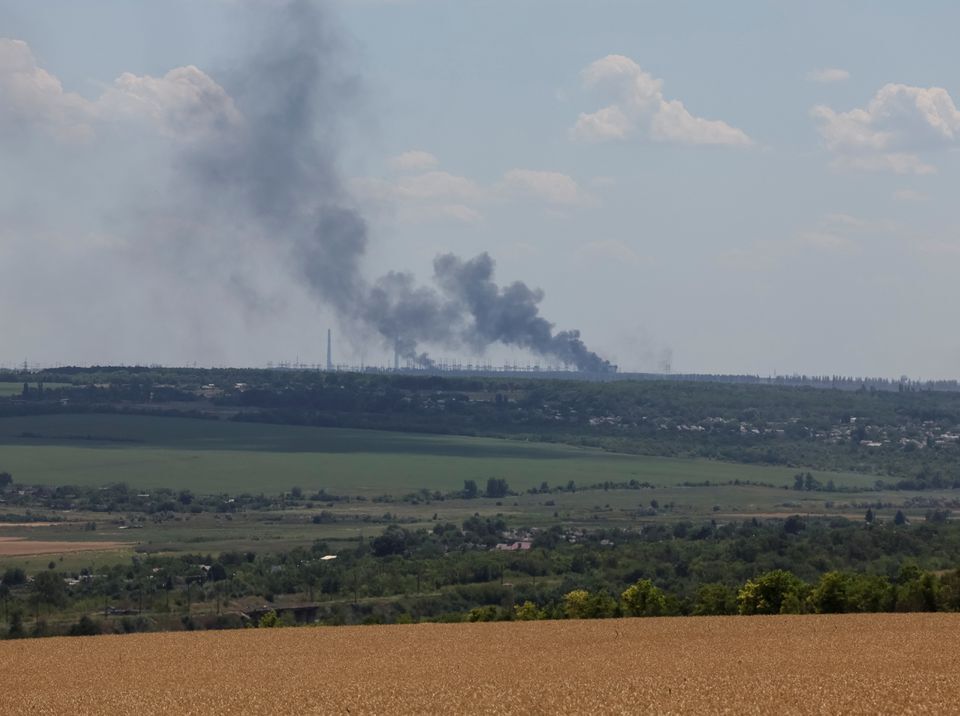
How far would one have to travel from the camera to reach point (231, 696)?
1740 inches

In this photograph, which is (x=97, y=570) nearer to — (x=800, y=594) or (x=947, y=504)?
(x=800, y=594)

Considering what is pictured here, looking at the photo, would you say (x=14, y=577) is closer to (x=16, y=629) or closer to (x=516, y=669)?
(x=16, y=629)

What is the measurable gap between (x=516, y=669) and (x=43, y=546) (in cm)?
9439

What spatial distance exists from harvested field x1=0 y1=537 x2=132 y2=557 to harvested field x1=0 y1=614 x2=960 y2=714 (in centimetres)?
6717

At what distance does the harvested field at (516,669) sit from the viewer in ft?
132

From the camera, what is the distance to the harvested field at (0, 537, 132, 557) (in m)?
129

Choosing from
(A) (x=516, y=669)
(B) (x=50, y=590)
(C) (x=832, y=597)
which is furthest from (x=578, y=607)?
(B) (x=50, y=590)

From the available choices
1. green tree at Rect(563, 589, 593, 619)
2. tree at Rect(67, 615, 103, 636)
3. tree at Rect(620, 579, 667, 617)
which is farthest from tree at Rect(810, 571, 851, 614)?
tree at Rect(67, 615, 103, 636)

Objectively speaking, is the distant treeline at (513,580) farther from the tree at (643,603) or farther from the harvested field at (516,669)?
the harvested field at (516,669)

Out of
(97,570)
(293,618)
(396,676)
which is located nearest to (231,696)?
(396,676)

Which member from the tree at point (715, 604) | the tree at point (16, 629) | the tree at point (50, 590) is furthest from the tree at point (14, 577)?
the tree at point (715, 604)

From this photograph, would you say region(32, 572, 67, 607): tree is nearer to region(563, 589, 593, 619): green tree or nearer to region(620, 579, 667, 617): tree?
region(563, 589, 593, 619): green tree

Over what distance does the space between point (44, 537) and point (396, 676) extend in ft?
341

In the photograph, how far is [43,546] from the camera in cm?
13450
